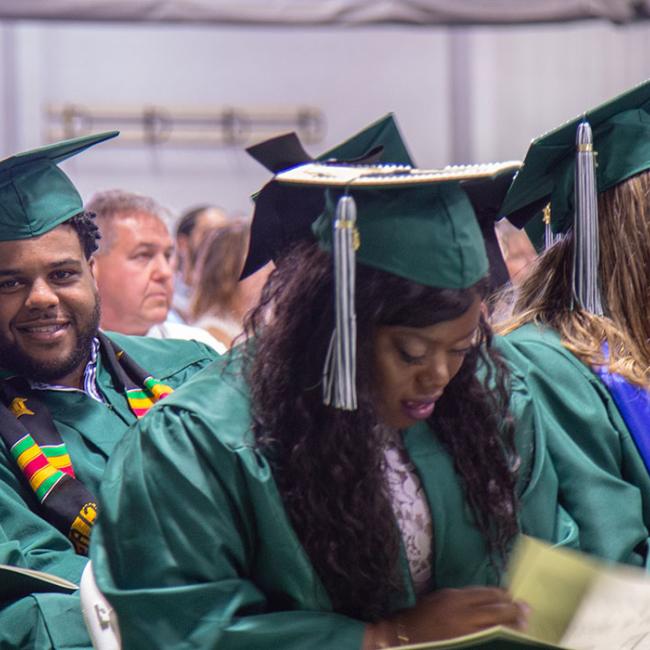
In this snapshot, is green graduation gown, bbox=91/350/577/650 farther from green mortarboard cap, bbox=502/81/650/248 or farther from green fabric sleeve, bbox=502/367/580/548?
green mortarboard cap, bbox=502/81/650/248

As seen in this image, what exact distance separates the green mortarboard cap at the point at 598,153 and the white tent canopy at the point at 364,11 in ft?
5.45

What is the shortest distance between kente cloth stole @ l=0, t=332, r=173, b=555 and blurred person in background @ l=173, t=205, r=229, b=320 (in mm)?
3163

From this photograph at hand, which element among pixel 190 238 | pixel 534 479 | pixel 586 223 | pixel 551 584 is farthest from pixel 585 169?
pixel 190 238

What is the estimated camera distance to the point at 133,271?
455 centimetres

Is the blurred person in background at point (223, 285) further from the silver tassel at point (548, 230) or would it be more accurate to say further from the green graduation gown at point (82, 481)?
the silver tassel at point (548, 230)

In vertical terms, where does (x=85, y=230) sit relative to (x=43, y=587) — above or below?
above

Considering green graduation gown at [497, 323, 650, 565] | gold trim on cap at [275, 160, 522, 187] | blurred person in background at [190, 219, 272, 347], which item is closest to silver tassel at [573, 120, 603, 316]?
green graduation gown at [497, 323, 650, 565]

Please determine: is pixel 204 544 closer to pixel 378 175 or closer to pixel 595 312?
pixel 378 175

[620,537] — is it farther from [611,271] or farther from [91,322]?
[91,322]

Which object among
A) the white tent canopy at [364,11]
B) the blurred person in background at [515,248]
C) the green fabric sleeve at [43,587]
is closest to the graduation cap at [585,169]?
the green fabric sleeve at [43,587]

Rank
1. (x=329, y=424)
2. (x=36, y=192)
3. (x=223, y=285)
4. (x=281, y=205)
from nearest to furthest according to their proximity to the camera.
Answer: (x=329, y=424), (x=281, y=205), (x=36, y=192), (x=223, y=285)

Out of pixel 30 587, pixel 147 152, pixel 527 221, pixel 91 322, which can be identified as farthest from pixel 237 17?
pixel 147 152

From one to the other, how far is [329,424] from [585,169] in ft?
2.51

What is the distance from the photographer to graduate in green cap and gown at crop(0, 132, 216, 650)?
258 cm
